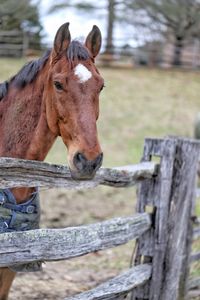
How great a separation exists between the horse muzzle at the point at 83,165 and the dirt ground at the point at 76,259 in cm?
219

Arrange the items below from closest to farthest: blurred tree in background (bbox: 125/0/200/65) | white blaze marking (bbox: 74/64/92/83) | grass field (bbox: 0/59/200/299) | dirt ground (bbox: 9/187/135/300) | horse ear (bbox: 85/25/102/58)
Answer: white blaze marking (bbox: 74/64/92/83) < horse ear (bbox: 85/25/102/58) < dirt ground (bbox: 9/187/135/300) < blurred tree in background (bbox: 125/0/200/65) < grass field (bbox: 0/59/200/299)

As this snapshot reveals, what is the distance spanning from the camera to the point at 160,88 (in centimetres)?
1873

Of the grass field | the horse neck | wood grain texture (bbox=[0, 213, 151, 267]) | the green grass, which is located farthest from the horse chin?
the green grass

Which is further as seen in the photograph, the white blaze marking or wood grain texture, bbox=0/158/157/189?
the white blaze marking

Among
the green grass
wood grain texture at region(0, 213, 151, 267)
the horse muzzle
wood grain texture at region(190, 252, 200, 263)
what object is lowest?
the green grass

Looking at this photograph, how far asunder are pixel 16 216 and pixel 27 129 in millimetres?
534

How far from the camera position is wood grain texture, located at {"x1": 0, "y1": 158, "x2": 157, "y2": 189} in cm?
268

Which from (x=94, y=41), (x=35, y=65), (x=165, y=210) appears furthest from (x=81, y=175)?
(x=165, y=210)

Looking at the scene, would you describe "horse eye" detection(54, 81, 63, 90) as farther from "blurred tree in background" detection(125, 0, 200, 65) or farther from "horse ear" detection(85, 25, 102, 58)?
"blurred tree in background" detection(125, 0, 200, 65)

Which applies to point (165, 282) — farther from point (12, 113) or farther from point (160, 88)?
point (160, 88)

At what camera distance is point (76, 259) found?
20.5ft

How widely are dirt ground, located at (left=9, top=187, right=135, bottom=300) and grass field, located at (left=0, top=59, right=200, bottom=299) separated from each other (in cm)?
1

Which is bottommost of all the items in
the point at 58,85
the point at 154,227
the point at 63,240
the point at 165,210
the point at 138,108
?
the point at 138,108

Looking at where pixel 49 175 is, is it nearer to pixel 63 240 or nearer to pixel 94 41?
pixel 63 240
